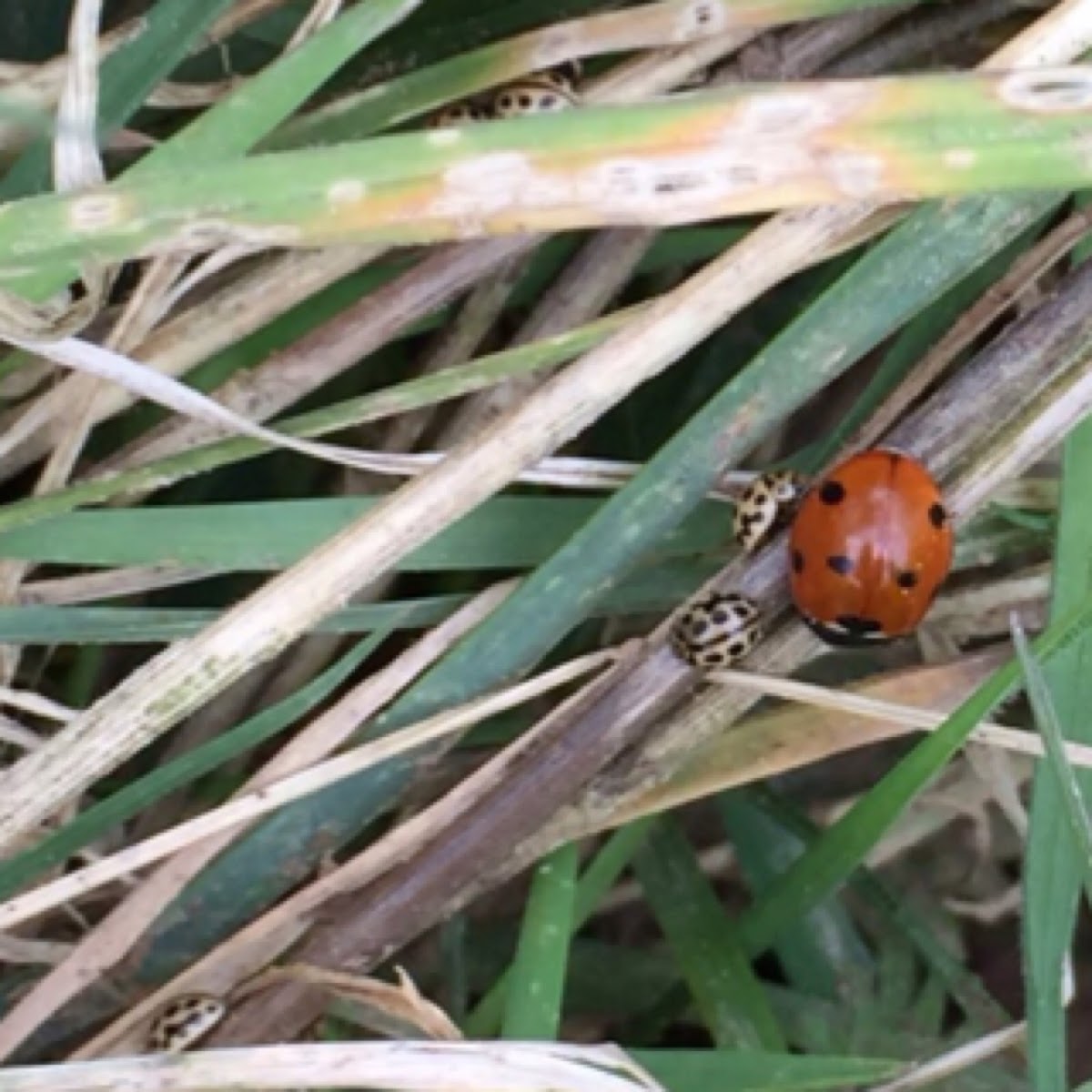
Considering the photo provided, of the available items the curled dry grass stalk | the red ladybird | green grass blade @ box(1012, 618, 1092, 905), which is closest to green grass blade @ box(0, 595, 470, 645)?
the curled dry grass stalk

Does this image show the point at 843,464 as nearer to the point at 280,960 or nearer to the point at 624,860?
the point at 624,860

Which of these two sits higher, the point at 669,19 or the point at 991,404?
the point at 669,19

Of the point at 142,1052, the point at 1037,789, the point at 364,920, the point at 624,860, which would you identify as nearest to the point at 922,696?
the point at 1037,789

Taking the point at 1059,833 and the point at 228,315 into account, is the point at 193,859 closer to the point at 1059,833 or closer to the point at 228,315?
the point at 228,315

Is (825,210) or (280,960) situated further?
(280,960)

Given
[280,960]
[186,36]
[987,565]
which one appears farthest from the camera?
[987,565]

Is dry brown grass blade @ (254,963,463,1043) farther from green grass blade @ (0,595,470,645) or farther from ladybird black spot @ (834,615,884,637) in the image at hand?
ladybird black spot @ (834,615,884,637)

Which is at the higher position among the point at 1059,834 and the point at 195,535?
the point at 195,535

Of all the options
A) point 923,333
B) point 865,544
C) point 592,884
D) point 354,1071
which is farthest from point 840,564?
point 354,1071
